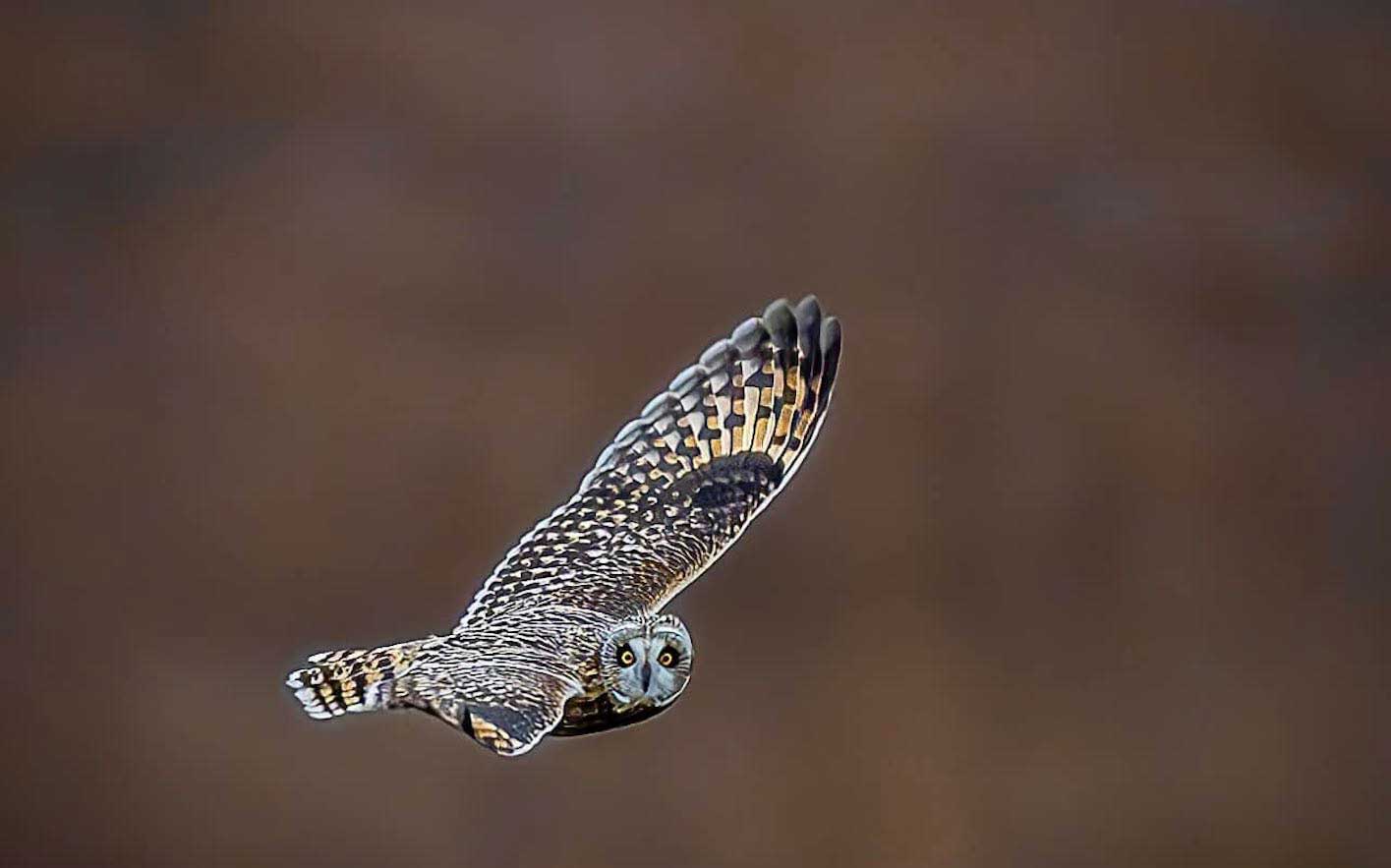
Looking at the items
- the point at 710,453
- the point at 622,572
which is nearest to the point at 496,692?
the point at 622,572

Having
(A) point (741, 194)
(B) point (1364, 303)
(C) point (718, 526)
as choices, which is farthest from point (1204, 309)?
(C) point (718, 526)

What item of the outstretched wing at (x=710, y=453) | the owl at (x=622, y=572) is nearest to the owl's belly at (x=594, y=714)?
the owl at (x=622, y=572)

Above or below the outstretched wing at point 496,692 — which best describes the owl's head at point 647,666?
below

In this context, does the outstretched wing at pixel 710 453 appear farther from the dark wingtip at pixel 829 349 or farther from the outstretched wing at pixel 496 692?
the outstretched wing at pixel 496 692

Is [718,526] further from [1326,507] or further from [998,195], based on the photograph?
[1326,507]

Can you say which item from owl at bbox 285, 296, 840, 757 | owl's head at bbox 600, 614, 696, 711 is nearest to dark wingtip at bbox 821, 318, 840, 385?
owl at bbox 285, 296, 840, 757

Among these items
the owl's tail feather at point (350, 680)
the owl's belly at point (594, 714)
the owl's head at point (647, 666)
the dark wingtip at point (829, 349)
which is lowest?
the owl's belly at point (594, 714)
